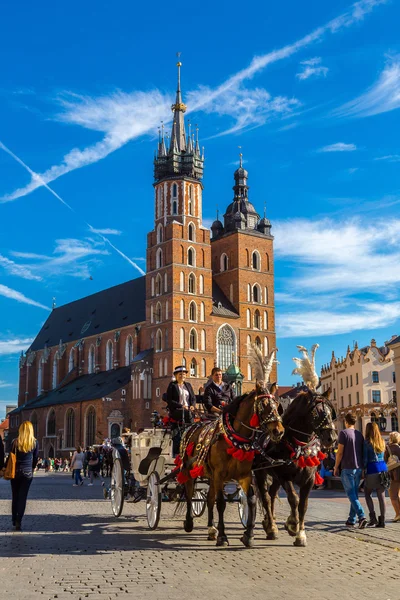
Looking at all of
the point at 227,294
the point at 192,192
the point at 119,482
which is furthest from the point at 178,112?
the point at 119,482

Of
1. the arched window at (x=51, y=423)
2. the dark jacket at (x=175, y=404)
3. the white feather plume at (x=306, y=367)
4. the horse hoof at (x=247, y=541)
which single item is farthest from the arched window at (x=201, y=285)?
the horse hoof at (x=247, y=541)

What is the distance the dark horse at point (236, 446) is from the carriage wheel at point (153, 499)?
84 cm

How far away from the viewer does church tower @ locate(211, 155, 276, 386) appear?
62.8 metres

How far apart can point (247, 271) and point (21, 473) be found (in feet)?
A: 176

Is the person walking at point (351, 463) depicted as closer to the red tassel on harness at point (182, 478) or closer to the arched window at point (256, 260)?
the red tassel on harness at point (182, 478)

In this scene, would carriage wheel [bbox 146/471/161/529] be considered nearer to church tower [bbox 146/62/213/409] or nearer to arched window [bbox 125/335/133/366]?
church tower [bbox 146/62/213/409]

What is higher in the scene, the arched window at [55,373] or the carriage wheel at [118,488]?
the arched window at [55,373]

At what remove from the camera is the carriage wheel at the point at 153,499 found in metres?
10.4

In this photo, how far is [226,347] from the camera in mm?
61625

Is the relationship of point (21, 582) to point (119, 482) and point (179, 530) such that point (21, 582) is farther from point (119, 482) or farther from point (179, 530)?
point (119, 482)

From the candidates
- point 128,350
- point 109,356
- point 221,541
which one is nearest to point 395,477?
point 221,541

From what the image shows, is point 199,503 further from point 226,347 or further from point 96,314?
point 96,314

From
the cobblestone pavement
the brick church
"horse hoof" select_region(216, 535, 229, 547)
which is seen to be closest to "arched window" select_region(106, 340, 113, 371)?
the brick church

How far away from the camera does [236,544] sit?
915cm
